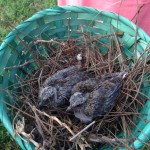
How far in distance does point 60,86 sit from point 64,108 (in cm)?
9

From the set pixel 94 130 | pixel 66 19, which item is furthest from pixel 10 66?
pixel 94 130

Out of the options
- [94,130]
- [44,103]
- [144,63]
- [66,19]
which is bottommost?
[94,130]

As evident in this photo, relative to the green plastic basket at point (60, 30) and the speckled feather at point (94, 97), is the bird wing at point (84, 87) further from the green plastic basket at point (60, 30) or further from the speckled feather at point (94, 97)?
the green plastic basket at point (60, 30)

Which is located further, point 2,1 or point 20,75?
point 2,1

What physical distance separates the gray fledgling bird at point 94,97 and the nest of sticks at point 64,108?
0.04m

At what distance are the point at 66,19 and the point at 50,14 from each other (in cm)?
9

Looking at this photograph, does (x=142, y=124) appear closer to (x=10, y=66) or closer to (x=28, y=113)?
(x=28, y=113)

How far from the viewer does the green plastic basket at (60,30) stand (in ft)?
3.86

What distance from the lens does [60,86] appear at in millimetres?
1133

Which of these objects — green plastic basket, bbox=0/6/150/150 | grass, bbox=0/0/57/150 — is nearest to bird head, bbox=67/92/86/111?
green plastic basket, bbox=0/6/150/150

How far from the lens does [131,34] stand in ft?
4.10

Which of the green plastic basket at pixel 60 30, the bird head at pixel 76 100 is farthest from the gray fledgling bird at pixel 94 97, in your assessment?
the green plastic basket at pixel 60 30

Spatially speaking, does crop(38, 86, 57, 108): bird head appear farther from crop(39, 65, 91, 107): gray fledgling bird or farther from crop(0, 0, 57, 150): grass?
crop(0, 0, 57, 150): grass

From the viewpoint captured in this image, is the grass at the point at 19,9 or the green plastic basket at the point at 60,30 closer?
the green plastic basket at the point at 60,30
